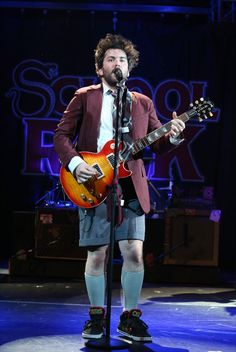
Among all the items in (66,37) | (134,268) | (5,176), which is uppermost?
(66,37)

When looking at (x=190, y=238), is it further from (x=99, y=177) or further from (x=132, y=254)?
(x=99, y=177)

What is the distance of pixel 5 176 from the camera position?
26.4 ft

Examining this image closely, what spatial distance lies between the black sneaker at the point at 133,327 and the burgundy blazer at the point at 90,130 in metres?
0.68

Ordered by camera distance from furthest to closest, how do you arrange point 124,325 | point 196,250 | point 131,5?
point 131,5
point 196,250
point 124,325

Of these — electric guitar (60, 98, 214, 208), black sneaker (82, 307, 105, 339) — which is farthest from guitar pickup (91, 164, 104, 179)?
black sneaker (82, 307, 105, 339)

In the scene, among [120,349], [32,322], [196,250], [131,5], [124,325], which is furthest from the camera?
[131,5]

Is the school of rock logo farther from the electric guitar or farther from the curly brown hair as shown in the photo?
the electric guitar

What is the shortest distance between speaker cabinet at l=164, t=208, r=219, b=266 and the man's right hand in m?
2.97

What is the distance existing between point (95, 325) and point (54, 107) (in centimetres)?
424

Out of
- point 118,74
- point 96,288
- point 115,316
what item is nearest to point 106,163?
point 118,74

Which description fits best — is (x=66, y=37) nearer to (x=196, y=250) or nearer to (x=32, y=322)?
(x=196, y=250)

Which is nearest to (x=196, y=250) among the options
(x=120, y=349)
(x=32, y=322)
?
(x=32, y=322)

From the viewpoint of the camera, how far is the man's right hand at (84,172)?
4078mm

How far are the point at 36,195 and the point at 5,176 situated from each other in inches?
17.4
